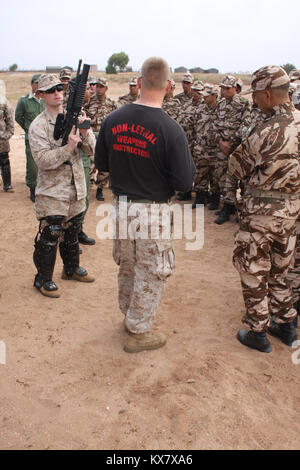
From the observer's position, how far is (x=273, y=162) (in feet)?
9.09

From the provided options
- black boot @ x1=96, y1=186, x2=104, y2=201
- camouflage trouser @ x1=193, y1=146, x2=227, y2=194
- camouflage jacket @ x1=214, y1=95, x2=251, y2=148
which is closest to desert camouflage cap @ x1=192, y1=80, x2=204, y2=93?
camouflage jacket @ x1=214, y1=95, x2=251, y2=148

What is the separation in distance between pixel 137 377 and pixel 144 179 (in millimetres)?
1468

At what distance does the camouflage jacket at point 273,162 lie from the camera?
2.75m

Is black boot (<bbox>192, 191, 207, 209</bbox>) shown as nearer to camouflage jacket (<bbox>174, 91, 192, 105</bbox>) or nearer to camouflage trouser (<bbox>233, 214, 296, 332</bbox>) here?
camouflage jacket (<bbox>174, 91, 192, 105</bbox>)

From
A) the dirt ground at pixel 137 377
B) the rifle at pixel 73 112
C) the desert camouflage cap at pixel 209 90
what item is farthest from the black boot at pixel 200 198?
the rifle at pixel 73 112

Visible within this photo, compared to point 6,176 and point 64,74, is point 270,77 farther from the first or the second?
point 6,176

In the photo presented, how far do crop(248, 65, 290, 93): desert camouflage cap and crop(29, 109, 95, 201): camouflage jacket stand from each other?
1.77m

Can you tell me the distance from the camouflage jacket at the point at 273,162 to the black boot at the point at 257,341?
3.39ft

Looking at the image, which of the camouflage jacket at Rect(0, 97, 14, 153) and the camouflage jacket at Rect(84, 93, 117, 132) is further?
the camouflage jacket at Rect(84, 93, 117, 132)

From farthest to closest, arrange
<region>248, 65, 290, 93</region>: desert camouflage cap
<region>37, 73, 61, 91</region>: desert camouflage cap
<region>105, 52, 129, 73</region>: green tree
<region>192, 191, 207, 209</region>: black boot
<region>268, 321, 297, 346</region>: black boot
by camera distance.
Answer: <region>105, 52, 129, 73</region>: green tree
<region>192, 191, 207, 209</region>: black boot
<region>37, 73, 61, 91</region>: desert camouflage cap
<region>268, 321, 297, 346</region>: black boot
<region>248, 65, 290, 93</region>: desert camouflage cap

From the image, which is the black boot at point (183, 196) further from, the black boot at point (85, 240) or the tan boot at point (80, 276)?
the tan boot at point (80, 276)

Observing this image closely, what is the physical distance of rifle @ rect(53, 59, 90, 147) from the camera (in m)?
3.63

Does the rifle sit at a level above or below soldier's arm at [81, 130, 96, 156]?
above
